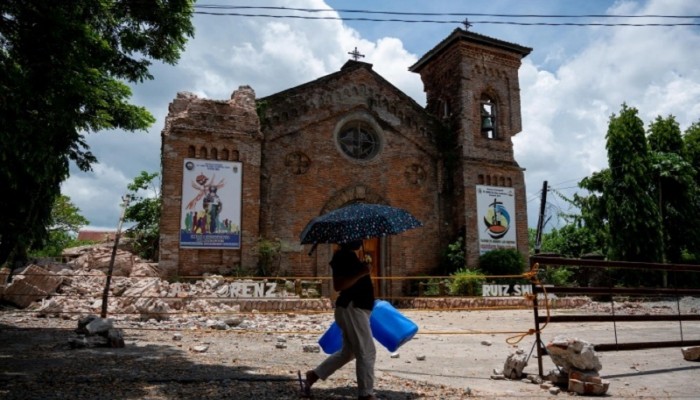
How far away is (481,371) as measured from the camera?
634 centimetres

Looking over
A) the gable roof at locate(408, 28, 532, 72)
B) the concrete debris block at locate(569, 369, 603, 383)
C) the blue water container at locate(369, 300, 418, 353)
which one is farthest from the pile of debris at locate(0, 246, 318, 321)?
the gable roof at locate(408, 28, 532, 72)

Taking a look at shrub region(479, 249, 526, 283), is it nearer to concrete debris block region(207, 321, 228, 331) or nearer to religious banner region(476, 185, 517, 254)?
religious banner region(476, 185, 517, 254)

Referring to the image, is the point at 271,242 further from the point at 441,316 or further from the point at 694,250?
the point at 694,250

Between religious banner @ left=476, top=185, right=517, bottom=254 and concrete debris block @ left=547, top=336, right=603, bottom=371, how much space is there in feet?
48.2

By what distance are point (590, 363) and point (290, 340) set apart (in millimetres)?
5401

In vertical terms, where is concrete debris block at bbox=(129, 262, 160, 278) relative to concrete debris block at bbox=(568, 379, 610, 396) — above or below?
above

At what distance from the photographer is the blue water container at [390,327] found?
4.91 metres

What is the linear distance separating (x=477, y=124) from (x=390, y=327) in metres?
17.8

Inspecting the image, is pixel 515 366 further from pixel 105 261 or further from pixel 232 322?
pixel 105 261

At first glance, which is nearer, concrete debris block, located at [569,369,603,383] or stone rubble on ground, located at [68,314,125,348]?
concrete debris block, located at [569,369,603,383]

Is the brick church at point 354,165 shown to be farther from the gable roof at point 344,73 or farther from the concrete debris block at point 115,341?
the concrete debris block at point 115,341

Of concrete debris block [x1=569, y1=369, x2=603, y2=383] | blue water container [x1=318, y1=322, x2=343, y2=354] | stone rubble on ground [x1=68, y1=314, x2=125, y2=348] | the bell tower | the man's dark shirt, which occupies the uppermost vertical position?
the bell tower

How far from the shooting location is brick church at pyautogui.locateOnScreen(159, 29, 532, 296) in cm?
1623

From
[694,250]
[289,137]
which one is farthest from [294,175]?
[694,250]
